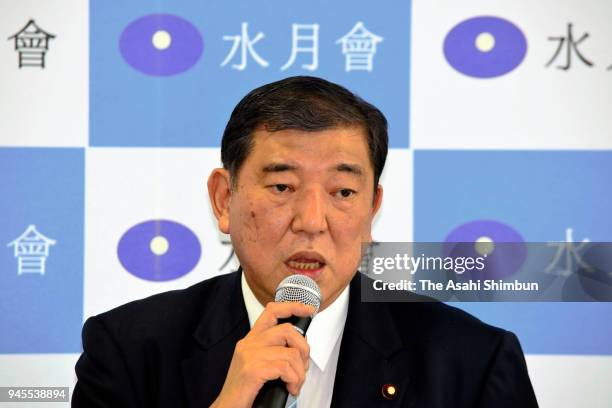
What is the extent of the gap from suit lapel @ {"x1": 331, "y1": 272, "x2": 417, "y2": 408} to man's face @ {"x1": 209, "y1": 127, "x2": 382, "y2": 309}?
186 millimetres

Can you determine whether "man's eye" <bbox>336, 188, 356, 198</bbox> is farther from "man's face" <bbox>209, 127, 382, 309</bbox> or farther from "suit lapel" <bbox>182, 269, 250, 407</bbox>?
"suit lapel" <bbox>182, 269, 250, 407</bbox>

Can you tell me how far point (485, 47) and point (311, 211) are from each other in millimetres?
1159

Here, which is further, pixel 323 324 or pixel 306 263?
pixel 323 324

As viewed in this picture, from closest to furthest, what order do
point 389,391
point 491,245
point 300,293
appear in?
point 300,293 < point 389,391 < point 491,245

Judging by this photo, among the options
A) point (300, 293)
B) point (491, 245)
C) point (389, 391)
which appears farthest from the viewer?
point (491, 245)

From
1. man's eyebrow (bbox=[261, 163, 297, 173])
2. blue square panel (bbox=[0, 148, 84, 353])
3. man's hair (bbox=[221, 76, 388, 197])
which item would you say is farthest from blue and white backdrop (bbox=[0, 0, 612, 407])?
man's eyebrow (bbox=[261, 163, 297, 173])

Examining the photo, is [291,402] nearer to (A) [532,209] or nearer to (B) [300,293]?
(B) [300,293]

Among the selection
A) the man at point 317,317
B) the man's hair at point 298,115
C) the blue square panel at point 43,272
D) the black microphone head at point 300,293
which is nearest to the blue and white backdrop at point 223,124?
the blue square panel at point 43,272

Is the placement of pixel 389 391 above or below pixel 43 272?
below

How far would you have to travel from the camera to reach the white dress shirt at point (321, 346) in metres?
1.87

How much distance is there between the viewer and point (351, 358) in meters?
1.86

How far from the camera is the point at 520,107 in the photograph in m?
2.53

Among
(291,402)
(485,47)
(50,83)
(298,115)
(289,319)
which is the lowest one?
(291,402)

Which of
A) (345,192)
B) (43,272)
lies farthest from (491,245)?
(43,272)
